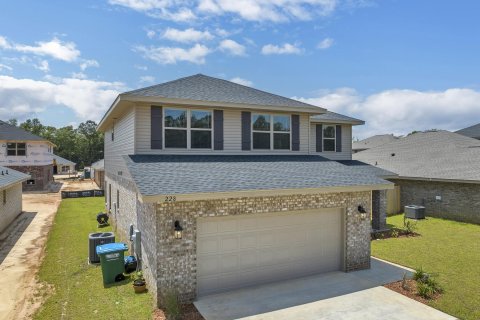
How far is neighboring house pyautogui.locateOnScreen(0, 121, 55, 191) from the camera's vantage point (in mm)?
36594

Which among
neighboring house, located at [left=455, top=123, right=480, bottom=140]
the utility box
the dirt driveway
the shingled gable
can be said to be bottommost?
the dirt driveway

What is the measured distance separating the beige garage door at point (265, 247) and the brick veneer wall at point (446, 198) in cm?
1279

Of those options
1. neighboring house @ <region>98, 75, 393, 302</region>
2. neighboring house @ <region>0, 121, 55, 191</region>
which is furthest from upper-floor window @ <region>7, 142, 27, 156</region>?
neighboring house @ <region>98, 75, 393, 302</region>

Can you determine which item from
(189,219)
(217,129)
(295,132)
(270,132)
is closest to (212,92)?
(217,129)

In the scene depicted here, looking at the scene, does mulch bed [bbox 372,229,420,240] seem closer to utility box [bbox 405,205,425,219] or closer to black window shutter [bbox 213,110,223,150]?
utility box [bbox 405,205,425,219]

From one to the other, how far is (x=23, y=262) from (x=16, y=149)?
31.0 m

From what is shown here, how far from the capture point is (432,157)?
2386 centimetres

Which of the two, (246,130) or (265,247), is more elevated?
(246,130)

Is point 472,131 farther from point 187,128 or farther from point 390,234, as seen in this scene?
point 187,128

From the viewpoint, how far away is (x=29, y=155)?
3753 cm

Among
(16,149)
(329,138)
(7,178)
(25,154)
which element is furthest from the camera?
(25,154)

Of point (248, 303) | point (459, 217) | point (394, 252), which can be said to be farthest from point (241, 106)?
point (459, 217)

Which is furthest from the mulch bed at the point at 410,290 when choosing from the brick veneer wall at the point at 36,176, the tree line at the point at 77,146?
the tree line at the point at 77,146

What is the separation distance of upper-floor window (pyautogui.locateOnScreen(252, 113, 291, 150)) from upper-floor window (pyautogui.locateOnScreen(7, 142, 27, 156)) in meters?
35.0
